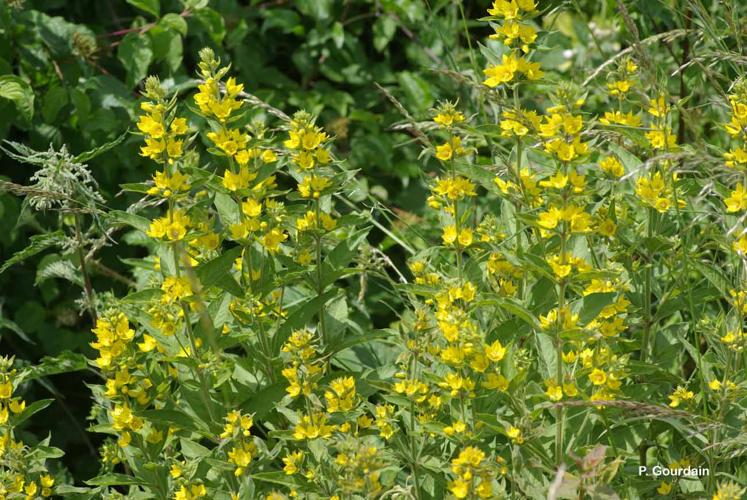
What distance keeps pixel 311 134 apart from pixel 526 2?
0.48 metres

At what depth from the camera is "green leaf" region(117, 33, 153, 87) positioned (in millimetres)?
3008

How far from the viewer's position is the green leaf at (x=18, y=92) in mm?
2586

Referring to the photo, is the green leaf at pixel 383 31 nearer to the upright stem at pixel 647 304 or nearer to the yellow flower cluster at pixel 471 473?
the upright stem at pixel 647 304

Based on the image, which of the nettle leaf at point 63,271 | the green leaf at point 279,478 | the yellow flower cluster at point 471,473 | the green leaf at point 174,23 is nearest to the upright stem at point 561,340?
the yellow flower cluster at point 471,473

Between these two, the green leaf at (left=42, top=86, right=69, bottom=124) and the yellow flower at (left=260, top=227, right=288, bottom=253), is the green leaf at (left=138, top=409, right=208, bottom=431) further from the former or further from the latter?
the green leaf at (left=42, top=86, right=69, bottom=124)

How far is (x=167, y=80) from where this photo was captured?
2.96 meters

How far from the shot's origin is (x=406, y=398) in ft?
6.27

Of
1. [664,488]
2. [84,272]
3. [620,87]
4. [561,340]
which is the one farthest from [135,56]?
[664,488]

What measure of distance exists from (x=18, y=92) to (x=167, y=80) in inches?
19.3

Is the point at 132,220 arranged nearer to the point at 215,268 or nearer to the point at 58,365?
the point at 215,268

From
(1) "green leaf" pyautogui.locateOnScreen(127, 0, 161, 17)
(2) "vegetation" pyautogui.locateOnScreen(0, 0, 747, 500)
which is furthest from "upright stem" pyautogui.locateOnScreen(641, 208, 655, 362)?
(1) "green leaf" pyautogui.locateOnScreen(127, 0, 161, 17)

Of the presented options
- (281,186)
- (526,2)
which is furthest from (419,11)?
(526,2)

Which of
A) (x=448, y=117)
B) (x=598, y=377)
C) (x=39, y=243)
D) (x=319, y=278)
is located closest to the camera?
(x=598, y=377)

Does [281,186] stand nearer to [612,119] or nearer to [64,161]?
[64,161]
